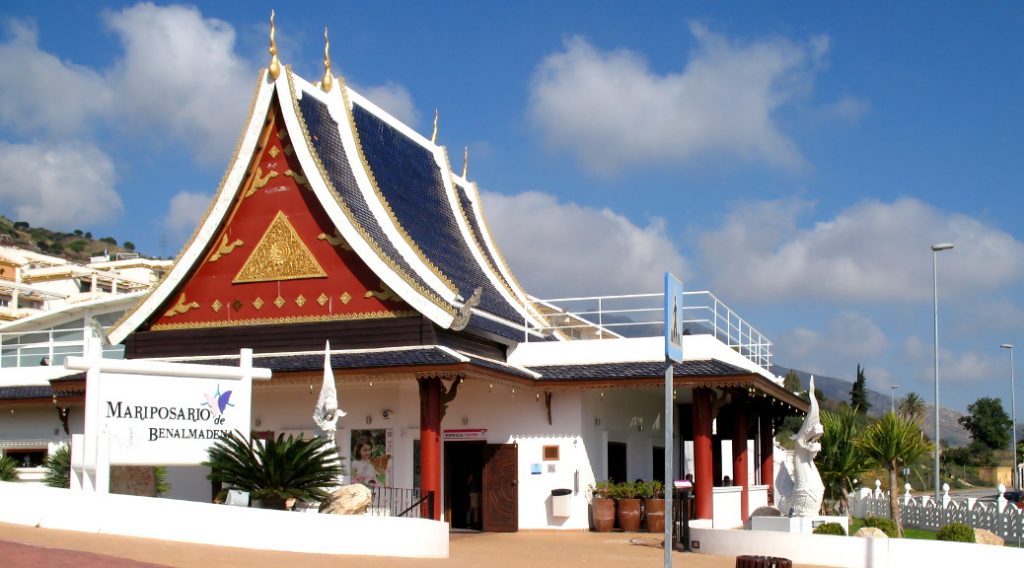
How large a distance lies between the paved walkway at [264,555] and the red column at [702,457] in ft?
6.94

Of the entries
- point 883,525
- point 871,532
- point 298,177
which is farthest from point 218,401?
point 883,525

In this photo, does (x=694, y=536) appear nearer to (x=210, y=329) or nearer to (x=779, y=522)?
(x=779, y=522)

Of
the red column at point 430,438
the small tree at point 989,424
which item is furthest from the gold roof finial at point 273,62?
the small tree at point 989,424

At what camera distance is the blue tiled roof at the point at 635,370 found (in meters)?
21.6

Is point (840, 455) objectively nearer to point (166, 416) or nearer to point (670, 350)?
point (166, 416)

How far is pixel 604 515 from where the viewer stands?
22.8 metres

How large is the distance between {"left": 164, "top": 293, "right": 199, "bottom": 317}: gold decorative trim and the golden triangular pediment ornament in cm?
109

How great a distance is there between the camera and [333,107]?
24.8 meters

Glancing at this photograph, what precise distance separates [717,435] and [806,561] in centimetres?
1418

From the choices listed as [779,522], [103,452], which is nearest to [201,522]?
[103,452]

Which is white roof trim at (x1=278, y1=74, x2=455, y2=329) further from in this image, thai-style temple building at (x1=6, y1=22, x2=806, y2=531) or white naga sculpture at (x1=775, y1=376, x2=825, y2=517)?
white naga sculpture at (x1=775, y1=376, x2=825, y2=517)

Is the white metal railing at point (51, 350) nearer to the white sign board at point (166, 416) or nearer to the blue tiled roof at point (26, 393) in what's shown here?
the blue tiled roof at point (26, 393)

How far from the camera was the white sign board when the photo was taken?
1520 cm

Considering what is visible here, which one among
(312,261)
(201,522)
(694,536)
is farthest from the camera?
(312,261)
